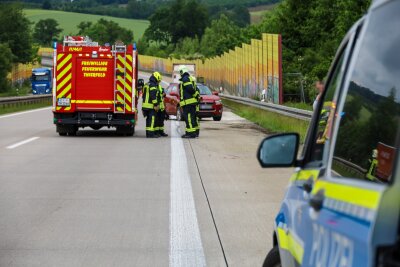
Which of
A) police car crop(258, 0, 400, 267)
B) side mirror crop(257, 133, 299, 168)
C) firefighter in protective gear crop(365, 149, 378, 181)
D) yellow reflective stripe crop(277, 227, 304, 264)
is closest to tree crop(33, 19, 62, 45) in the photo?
yellow reflective stripe crop(277, 227, 304, 264)

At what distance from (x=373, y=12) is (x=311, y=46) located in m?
56.8

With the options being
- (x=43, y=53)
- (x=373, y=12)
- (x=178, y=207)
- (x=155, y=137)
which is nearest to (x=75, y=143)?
(x=155, y=137)

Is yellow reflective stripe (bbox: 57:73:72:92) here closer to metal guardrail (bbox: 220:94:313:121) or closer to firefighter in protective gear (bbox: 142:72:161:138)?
firefighter in protective gear (bbox: 142:72:161:138)

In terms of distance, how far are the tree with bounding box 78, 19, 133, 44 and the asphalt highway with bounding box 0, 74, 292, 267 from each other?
16780cm

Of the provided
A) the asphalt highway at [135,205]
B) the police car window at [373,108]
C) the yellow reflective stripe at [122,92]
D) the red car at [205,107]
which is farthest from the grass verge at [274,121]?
the police car window at [373,108]

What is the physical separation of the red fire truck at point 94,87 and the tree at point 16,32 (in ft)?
217

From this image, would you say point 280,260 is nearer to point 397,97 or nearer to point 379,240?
point 397,97

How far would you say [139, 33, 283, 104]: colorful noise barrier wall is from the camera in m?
34.7

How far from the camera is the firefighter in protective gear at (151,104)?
21.9 meters

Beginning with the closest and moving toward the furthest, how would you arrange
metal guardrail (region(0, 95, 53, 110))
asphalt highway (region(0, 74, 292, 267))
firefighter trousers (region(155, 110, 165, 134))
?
asphalt highway (region(0, 74, 292, 267)), firefighter trousers (region(155, 110, 165, 134)), metal guardrail (region(0, 95, 53, 110))

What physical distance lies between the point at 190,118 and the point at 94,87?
113 inches

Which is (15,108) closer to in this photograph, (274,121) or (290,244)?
(274,121)

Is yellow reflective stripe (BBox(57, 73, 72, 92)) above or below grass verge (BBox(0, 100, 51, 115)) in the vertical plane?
above

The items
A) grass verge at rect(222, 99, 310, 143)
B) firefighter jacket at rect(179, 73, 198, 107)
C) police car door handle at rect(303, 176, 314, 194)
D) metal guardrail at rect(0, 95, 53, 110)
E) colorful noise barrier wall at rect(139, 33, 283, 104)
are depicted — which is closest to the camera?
police car door handle at rect(303, 176, 314, 194)
